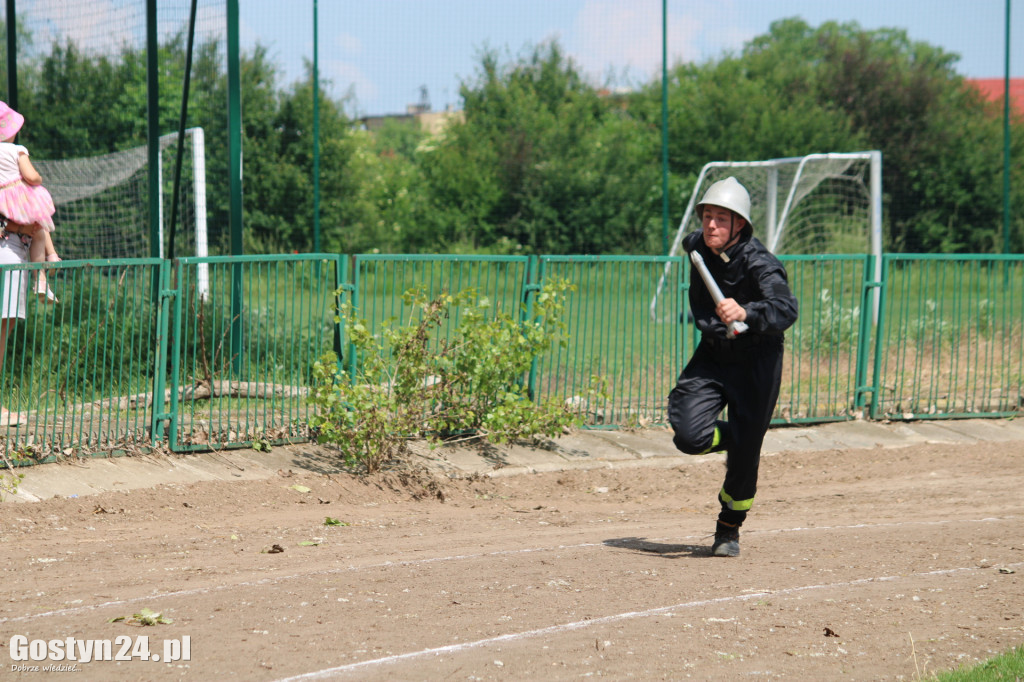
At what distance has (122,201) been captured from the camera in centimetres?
1286

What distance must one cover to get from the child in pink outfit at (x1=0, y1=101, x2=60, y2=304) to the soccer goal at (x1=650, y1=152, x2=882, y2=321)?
27.5 feet

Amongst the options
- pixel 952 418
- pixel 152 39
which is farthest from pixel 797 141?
pixel 152 39

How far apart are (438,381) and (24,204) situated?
3.15 meters

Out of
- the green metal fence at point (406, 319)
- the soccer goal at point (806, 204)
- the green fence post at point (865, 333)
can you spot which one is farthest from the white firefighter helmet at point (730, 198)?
the soccer goal at point (806, 204)

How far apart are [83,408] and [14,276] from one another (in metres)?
0.94

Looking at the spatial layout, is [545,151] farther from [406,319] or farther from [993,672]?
[993,672]

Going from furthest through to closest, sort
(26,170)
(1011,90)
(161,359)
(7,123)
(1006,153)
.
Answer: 1. (1011,90)
2. (1006,153)
3. (7,123)
4. (26,170)
5. (161,359)

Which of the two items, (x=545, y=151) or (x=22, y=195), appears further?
(x=545, y=151)

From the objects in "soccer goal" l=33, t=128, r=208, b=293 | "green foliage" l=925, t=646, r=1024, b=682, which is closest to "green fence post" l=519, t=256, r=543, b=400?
"soccer goal" l=33, t=128, r=208, b=293

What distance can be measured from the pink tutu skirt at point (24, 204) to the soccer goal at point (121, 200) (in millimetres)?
2298

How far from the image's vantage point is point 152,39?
34.5 ft

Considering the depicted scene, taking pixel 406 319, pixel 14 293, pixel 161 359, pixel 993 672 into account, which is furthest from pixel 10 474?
pixel 993 672

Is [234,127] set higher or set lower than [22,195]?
higher

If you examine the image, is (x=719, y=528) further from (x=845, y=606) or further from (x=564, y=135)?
(x=564, y=135)
